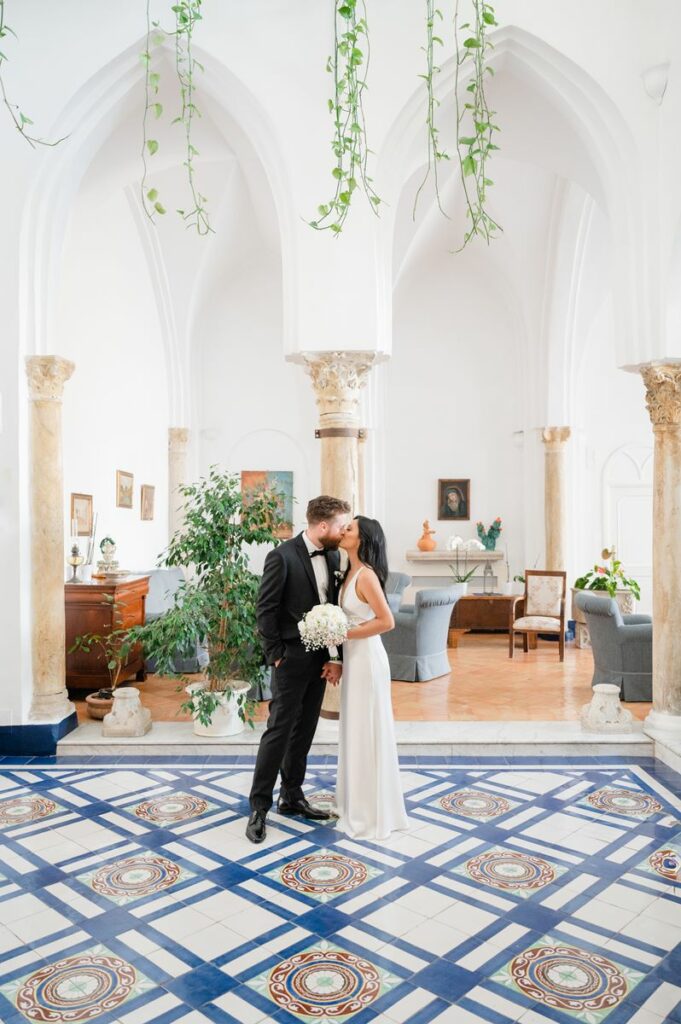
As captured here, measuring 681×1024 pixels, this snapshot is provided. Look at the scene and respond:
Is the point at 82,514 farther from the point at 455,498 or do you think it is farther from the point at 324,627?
the point at 455,498

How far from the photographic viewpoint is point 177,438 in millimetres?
11852

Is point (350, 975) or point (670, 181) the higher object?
point (670, 181)

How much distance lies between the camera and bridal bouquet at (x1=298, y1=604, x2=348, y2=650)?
4.11 m

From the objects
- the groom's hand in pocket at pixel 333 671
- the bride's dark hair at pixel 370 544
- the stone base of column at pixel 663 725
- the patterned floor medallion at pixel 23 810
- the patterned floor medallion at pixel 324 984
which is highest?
the bride's dark hair at pixel 370 544

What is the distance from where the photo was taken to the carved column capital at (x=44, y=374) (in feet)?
19.8

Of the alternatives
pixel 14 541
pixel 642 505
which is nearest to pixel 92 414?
pixel 14 541

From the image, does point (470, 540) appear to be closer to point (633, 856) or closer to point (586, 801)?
point (586, 801)

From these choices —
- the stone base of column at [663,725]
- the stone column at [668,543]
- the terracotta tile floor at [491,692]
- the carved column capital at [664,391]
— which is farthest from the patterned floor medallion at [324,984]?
the carved column capital at [664,391]

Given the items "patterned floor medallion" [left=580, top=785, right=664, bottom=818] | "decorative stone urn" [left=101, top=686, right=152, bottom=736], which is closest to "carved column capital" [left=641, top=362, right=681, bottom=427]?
"patterned floor medallion" [left=580, top=785, right=664, bottom=818]

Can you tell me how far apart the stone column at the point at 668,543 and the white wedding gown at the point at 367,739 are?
2704 millimetres

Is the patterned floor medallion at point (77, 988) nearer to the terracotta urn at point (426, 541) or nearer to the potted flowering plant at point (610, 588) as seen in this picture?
the potted flowering plant at point (610, 588)

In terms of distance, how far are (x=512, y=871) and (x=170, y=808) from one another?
6.90 ft

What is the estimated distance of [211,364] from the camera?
13.0 m

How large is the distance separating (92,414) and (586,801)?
254 inches
